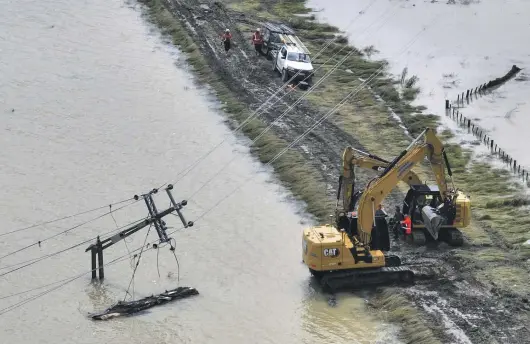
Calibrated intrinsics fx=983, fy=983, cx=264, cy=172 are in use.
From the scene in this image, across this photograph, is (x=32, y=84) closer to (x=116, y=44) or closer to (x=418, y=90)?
(x=116, y=44)

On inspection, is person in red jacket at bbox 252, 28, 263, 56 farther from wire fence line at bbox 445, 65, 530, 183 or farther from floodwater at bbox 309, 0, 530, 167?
wire fence line at bbox 445, 65, 530, 183

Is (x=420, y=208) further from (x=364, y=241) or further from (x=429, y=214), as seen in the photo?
(x=364, y=241)

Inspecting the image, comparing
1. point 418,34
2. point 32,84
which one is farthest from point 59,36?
point 418,34

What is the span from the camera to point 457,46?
49.8 meters

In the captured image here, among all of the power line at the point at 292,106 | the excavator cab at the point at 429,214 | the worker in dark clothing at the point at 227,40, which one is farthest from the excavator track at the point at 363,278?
the worker in dark clothing at the point at 227,40

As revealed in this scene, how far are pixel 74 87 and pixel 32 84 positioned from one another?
205 cm

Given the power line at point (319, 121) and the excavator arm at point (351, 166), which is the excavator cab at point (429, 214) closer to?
the excavator arm at point (351, 166)

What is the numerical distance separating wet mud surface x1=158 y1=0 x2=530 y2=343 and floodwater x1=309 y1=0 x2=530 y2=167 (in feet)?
18.1

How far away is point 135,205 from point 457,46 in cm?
2214

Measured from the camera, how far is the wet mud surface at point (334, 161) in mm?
25933

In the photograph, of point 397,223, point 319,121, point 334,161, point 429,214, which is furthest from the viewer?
point 319,121

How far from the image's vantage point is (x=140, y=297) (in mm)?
28406

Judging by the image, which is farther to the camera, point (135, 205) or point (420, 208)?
point (135, 205)

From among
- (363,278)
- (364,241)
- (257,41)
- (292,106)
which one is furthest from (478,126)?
(363,278)
